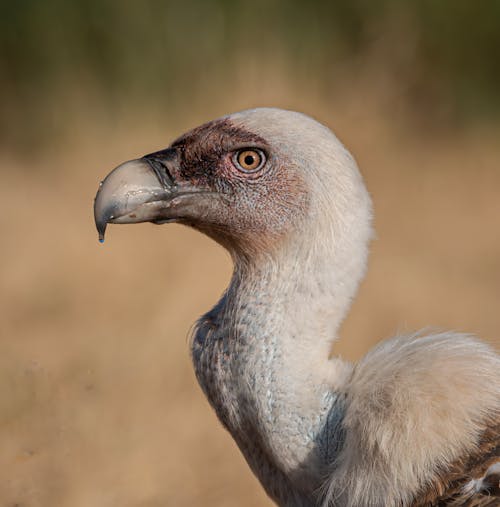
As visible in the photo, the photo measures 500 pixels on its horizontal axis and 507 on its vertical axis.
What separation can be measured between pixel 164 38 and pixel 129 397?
3768mm

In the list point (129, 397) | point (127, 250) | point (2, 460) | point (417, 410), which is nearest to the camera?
point (417, 410)

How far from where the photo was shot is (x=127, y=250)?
23.7 ft

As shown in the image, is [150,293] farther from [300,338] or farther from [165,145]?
[300,338]

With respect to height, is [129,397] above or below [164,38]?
below

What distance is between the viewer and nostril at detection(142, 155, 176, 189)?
2682mm

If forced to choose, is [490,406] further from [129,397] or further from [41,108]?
[41,108]

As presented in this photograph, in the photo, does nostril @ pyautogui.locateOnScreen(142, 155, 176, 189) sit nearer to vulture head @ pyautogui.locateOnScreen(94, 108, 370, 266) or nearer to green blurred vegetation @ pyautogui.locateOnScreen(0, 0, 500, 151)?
vulture head @ pyautogui.locateOnScreen(94, 108, 370, 266)

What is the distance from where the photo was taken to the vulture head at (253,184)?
2627 millimetres

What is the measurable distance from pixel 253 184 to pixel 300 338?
48 centimetres

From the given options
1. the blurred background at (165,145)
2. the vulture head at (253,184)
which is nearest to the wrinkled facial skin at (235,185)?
the vulture head at (253,184)

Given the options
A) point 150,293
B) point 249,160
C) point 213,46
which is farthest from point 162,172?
point 213,46

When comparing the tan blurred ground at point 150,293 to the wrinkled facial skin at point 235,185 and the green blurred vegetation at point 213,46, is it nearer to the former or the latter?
the green blurred vegetation at point 213,46

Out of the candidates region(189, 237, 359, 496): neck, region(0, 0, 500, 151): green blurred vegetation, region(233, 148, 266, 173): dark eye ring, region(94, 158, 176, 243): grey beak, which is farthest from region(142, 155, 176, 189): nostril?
region(0, 0, 500, 151): green blurred vegetation

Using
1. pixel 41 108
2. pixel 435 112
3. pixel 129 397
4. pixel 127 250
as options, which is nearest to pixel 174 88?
pixel 41 108
